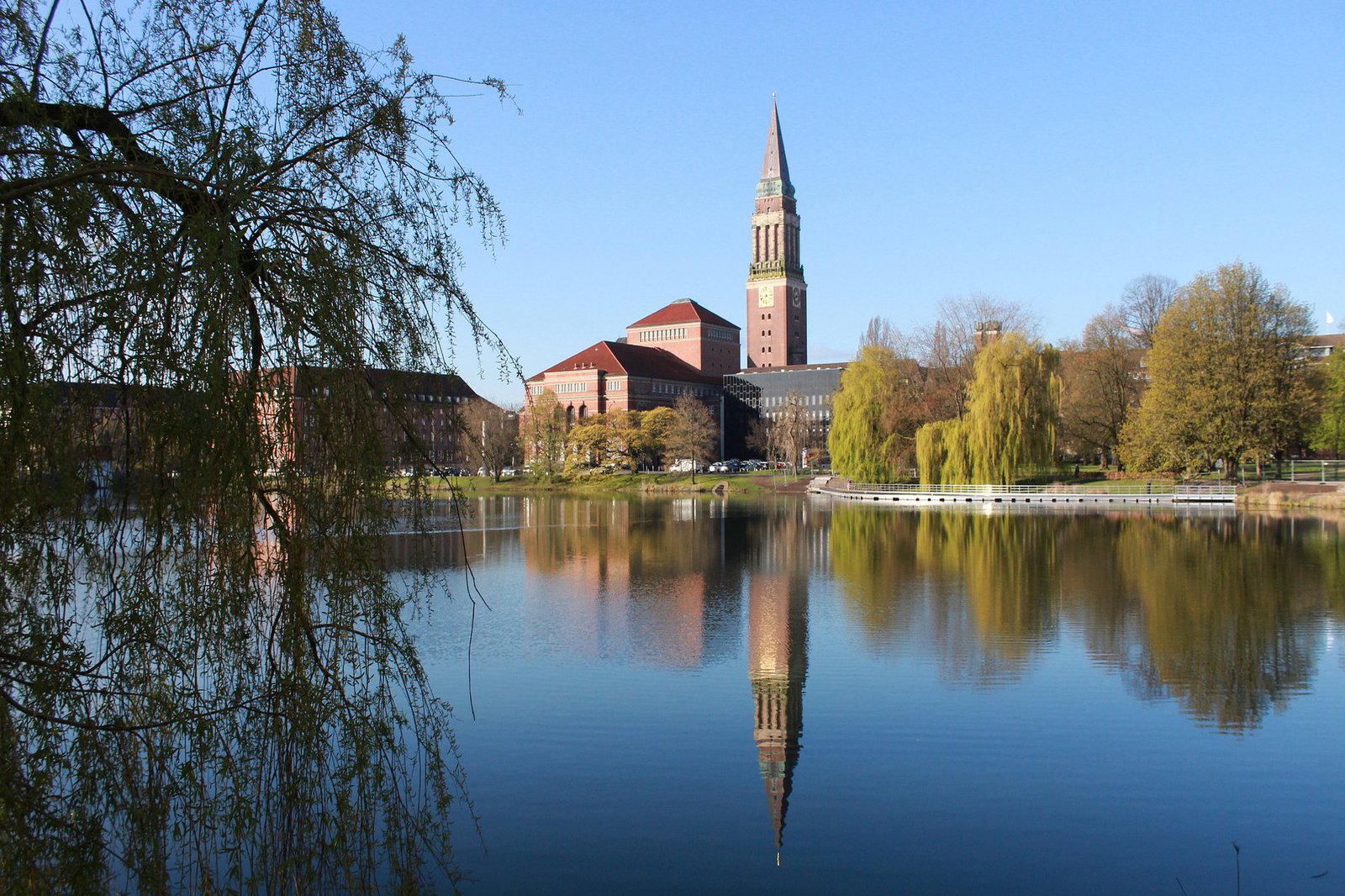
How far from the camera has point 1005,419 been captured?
45.9 metres

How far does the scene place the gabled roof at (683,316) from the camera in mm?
106438

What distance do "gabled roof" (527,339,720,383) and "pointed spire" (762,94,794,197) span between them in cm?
2243

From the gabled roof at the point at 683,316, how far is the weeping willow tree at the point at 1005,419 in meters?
59.8

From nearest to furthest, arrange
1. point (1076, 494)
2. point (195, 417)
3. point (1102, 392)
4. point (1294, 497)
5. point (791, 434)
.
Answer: point (195, 417)
point (1294, 497)
point (1076, 494)
point (1102, 392)
point (791, 434)

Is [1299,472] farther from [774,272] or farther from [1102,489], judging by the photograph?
[774,272]

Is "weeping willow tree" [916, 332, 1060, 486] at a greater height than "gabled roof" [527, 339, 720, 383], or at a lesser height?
lesser

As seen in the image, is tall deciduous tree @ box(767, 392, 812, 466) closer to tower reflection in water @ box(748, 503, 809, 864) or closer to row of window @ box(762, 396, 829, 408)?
row of window @ box(762, 396, 829, 408)

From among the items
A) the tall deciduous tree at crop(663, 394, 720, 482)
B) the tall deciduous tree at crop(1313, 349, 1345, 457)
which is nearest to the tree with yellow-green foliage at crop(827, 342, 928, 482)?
the tall deciduous tree at crop(1313, 349, 1345, 457)

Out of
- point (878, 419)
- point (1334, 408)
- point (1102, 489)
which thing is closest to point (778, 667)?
point (1102, 489)

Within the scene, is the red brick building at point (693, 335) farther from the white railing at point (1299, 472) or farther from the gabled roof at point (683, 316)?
the white railing at point (1299, 472)

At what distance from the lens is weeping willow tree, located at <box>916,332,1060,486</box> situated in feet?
150

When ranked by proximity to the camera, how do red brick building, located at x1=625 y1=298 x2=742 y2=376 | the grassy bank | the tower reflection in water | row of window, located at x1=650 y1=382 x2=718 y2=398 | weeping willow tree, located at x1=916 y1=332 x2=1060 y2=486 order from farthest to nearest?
red brick building, located at x1=625 y1=298 x2=742 y2=376 < row of window, located at x1=650 y1=382 x2=718 y2=398 < weeping willow tree, located at x1=916 y1=332 x2=1060 y2=486 < the grassy bank < the tower reflection in water

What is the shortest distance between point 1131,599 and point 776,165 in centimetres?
9507

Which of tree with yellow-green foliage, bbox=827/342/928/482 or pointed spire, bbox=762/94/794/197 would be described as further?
pointed spire, bbox=762/94/794/197
